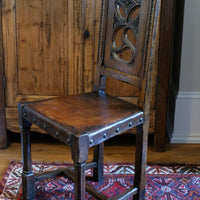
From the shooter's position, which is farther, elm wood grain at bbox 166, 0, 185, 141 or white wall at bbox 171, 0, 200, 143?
elm wood grain at bbox 166, 0, 185, 141

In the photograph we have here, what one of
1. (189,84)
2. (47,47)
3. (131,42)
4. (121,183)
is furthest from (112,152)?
(131,42)

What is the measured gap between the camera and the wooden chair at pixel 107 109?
1.42 metres

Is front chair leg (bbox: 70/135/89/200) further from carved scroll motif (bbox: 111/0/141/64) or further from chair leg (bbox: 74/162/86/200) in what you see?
carved scroll motif (bbox: 111/0/141/64)

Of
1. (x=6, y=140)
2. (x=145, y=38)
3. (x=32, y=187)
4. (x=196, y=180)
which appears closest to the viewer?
(x=145, y=38)

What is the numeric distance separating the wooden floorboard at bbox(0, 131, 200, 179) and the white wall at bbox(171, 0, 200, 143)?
0.32ft

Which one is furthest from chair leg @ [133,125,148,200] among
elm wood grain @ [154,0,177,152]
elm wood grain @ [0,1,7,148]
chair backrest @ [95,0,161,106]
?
elm wood grain @ [0,1,7,148]

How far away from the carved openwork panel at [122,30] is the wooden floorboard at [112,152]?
2.47ft

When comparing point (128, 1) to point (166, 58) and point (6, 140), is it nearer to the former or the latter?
point (166, 58)

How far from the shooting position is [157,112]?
7.61 ft

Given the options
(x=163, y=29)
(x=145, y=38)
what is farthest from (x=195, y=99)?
(x=145, y=38)

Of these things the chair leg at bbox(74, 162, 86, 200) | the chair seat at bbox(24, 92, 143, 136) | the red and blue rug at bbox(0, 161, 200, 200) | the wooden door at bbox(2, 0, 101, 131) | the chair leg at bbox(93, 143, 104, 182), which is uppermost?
the wooden door at bbox(2, 0, 101, 131)

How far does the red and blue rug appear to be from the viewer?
6.14 ft

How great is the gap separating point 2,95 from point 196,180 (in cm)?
129

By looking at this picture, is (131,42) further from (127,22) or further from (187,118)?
(187,118)
